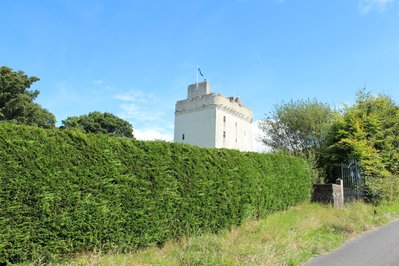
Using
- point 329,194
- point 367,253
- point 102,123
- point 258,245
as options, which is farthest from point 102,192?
point 102,123

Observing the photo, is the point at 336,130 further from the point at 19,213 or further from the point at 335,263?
the point at 19,213

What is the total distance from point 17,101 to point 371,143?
26.2 metres

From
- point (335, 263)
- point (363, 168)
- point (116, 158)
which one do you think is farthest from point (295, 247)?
point (363, 168)

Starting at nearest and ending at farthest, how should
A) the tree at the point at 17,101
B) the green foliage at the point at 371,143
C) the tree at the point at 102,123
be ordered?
the green foliage at the point at 371,143
the tree at the point at 17,101
the tree at the point at 102,123

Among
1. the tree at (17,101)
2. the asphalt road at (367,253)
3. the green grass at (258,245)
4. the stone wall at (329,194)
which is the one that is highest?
the tree at (17,101)

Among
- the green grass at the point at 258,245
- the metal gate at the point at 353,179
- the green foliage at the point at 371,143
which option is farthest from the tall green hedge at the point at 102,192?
the green foliage at the point at 371,143

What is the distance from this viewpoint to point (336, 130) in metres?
21.0

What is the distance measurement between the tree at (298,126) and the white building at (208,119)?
28.0 metres

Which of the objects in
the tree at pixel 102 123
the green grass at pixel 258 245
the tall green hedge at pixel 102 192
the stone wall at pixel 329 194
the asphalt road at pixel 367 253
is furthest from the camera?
the tree at pixel 102 123

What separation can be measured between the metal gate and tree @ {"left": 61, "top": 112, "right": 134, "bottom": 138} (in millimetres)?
30452

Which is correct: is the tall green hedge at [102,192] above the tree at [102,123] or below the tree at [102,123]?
below

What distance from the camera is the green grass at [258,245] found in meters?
5.98

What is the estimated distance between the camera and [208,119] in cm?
6012

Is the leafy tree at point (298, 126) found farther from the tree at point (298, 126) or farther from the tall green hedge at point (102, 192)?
the tall green hedge at point (102, 192)
